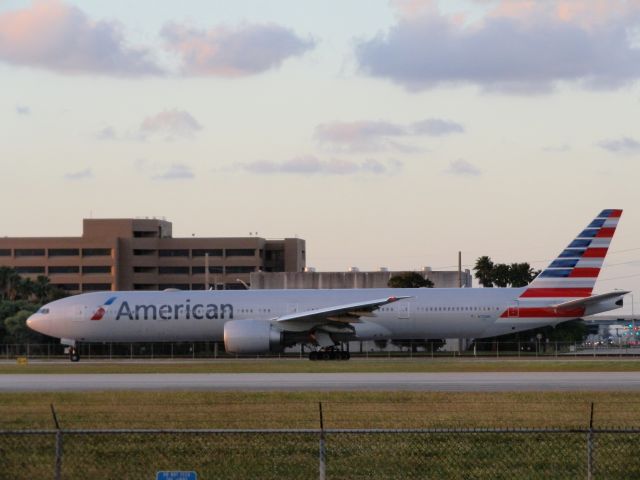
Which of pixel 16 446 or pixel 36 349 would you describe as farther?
pixel 36 349

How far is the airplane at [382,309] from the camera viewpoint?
54.0 meters

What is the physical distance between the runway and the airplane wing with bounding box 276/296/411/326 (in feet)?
38.9

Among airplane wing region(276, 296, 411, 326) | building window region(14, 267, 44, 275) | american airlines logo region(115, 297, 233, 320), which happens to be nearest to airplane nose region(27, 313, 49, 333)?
american airlines logo region(115, 297, 233, 320)

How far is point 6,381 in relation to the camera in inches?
1451

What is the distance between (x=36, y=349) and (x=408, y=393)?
140 ft

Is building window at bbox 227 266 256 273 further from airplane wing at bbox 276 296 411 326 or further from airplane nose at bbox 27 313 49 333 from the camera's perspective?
airplane wing at bbox 276 296 411 326

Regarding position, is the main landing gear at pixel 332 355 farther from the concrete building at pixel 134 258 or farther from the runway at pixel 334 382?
the concrete building at pixel 134 258

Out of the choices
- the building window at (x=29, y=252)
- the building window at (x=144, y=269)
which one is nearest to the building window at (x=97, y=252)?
the building window at (x=144, y=269)

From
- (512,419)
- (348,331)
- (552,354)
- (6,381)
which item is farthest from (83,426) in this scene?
(552,354)

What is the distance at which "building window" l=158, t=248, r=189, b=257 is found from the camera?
464 ft

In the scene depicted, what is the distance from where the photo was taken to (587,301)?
53.7 meters

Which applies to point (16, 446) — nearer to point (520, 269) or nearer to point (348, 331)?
point (348, 331)

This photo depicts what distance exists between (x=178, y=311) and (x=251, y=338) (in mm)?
5835

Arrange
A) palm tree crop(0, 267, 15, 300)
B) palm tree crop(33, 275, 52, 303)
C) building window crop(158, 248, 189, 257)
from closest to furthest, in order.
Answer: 1. palm tree crop(33, 275, 52, 303)
2. palm tree crop(0, 267, 15, 300)
3. building window crop(158, 248, 189, 257)
